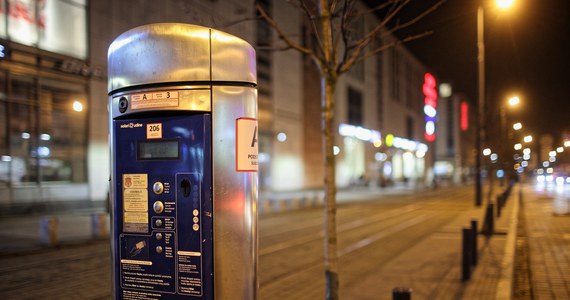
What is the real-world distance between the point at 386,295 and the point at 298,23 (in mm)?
36386

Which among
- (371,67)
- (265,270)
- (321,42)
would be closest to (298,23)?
(371,67)

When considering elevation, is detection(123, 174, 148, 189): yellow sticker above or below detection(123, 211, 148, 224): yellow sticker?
above

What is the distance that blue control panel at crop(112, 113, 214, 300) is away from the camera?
121 inches

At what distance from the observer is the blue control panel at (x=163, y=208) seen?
309cm

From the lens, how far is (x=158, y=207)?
3.16 metres

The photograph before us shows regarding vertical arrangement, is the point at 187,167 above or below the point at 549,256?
above

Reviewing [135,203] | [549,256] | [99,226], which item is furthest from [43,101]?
[135,203]

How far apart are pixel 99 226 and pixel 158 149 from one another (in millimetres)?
10994

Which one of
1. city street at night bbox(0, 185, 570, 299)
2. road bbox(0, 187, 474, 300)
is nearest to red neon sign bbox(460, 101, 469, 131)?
city street at night bbox(0, 185, 570, 299)

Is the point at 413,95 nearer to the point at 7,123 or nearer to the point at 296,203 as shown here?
the point at 296,203

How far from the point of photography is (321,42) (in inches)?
188

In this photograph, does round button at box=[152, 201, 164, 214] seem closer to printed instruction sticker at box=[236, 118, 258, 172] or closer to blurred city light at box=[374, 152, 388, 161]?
printed instruction sticker at box=[236, 118, 258, 172]

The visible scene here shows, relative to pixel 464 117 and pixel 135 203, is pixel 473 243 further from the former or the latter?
pixel 464 117

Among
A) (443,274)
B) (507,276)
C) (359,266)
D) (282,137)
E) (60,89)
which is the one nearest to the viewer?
(507,276)
